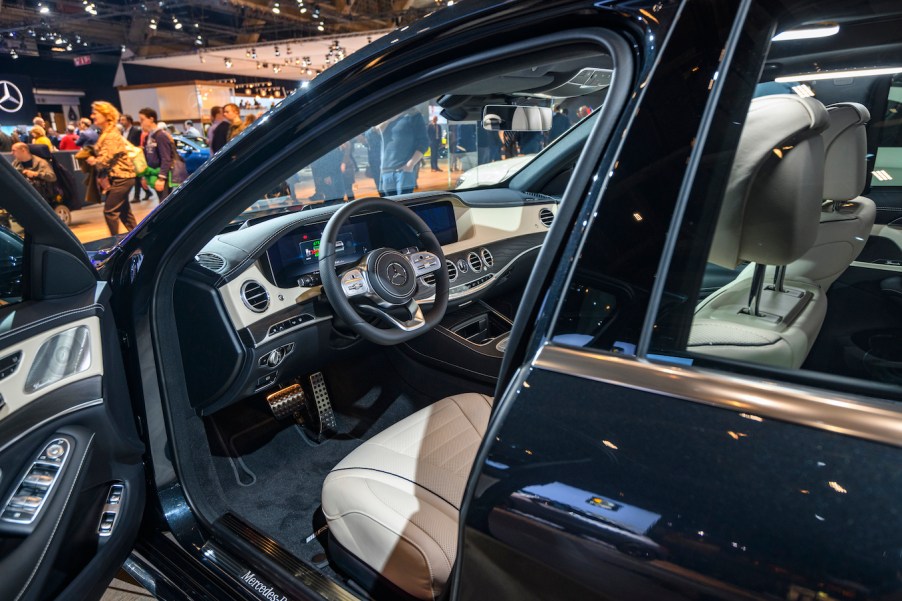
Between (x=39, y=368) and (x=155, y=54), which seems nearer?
(x=39, y=368)

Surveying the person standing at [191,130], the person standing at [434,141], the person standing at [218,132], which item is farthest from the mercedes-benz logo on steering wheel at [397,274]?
the person standing at [191,130]

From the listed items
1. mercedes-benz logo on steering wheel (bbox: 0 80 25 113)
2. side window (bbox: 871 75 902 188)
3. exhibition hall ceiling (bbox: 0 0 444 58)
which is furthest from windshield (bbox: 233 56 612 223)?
mercedes-benz logo on steering wheel (bbox: 0 80 25 113)

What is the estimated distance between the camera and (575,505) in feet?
2.10

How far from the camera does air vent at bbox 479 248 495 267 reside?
2.63 m

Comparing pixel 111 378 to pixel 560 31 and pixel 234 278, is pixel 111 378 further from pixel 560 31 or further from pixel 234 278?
pixel 560 31

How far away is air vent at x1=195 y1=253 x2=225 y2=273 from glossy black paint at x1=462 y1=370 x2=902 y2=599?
4.16 ft

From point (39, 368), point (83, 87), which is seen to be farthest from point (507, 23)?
point (83, 87)

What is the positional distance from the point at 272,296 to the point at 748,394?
153 centimetres

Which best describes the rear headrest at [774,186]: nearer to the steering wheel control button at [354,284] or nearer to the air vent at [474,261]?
the steering wheel control button at [354,284]

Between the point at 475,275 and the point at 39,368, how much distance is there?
5.54 feet

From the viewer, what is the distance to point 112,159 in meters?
6.38

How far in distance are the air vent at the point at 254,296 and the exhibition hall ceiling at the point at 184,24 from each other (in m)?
11.9

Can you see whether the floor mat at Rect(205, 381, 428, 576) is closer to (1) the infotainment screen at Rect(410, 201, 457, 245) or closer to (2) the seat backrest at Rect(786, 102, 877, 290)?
(1) the infotainment screen at Rect(410, 201, 457, 245)

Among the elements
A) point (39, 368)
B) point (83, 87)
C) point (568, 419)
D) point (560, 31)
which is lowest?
point (39, 368)
